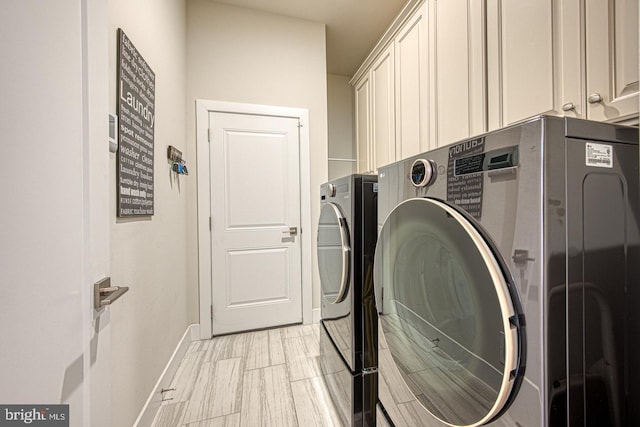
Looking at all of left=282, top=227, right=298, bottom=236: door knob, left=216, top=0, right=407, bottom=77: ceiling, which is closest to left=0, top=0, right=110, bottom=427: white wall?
left=282, top=227, right=298, bottom=236: door knob

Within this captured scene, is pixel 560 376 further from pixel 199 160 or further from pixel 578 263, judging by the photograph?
pixel 199 160

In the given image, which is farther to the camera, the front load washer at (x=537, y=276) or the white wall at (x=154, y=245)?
the white wall at (x=154, y=245)

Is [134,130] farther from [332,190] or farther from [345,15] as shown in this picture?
[345,15]

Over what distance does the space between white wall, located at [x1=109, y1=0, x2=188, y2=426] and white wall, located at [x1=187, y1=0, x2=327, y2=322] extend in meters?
0.10

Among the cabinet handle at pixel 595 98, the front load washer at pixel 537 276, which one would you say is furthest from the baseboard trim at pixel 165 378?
the cabinet handle at pixel 595 98

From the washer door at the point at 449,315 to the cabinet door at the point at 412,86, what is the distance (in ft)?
3.58

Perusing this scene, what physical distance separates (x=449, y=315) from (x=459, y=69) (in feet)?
4.50

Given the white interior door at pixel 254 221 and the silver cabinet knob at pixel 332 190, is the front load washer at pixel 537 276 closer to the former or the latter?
the silver cabinet knob at pixel 332 190

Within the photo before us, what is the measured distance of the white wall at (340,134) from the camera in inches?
123

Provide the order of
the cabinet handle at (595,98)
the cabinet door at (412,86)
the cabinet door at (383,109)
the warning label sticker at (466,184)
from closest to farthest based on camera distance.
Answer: the warning label sticker at (466,184) < the cabinet handle at (595,98) < the cabinet door at (412,86) < the cabinet door at (383,109)

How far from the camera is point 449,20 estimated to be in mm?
1442

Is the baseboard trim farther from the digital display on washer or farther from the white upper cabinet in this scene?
the white upper cabinet

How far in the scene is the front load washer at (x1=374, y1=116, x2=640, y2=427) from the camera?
0.47 m

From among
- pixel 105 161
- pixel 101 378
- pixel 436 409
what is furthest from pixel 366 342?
pixel 105 161
